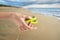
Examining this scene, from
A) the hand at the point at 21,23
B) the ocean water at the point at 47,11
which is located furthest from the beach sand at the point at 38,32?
the ocean water at the point at 47,11

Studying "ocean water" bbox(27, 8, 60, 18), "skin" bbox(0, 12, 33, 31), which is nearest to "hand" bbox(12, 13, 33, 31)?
"skin" bbox(0, 12, 33, 31)

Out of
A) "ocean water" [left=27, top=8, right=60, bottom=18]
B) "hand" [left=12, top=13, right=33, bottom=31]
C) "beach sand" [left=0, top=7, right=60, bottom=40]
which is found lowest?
"beach sand" [left=0, top=7, right=60, bottom=40]

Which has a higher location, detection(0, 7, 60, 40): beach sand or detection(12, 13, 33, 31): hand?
detection(12, 13, 33, 31): hand

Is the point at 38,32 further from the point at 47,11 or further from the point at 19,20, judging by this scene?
the point at 47,11

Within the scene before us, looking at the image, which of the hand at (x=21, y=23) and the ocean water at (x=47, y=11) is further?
the ocean water at (x=47, y=11)

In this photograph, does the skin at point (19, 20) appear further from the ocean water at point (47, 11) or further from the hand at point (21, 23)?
the ocean water at point (47, 11)

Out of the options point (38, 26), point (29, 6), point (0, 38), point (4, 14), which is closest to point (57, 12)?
point (29, 6)

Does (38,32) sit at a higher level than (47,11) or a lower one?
lower

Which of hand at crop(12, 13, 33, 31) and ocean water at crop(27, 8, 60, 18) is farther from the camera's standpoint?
ocean water at crop(27, 8, 60, 18)

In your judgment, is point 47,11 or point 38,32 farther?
point 47,11

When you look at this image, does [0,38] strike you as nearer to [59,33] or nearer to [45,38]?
[45,38]

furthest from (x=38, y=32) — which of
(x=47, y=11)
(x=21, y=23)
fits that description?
(x=47, y=11)

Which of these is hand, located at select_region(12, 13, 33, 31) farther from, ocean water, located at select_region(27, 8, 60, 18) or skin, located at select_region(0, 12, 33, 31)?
ocean water, located at select_region(27, 8, 60, 18)

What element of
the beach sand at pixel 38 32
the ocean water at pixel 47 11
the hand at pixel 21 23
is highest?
the ocean water at pixel 47 11
